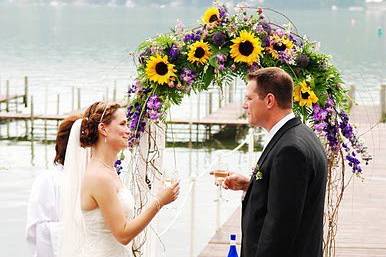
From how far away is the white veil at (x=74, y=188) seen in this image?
488 cm

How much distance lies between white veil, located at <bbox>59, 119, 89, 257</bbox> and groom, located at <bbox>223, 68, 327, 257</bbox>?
3.03ft

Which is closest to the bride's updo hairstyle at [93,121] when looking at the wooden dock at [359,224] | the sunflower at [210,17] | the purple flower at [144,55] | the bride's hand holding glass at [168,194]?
the bride's hand holding glass at [168,194]

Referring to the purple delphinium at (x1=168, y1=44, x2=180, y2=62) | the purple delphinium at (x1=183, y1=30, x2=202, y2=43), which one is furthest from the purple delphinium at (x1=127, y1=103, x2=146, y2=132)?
the purple delphinium at (x1=183, y1=30, x2=202, y2=43)

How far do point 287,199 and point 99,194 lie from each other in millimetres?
937

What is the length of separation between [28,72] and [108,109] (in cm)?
5251

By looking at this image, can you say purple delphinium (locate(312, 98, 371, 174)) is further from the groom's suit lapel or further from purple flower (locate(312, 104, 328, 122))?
the groom's suit lapel

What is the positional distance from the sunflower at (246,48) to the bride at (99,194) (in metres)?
1.26

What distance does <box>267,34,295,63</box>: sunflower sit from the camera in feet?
19.7

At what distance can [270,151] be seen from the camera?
4.31m

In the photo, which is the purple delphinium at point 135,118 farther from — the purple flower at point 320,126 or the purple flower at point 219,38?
the purple flower at point 320,126

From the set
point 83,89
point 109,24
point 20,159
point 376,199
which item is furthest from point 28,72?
point 109,24

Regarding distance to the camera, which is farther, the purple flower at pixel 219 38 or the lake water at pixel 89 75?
the lake water at pixel 89 75

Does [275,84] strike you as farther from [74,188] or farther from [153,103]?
[153,103]

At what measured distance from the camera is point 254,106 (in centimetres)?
431
